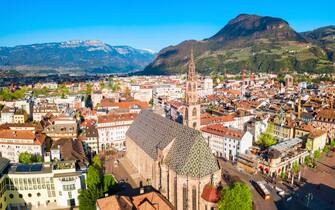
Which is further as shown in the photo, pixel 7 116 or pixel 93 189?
pixel 7 116

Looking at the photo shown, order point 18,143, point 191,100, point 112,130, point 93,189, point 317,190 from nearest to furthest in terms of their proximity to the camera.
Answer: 1. point 93,189
2. point 191,100
3. point 317,190
4. point 18,143
5. point 112,130

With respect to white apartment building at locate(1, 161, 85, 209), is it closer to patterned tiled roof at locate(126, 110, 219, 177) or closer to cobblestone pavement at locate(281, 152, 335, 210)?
patterned tiled roof at locate(126, 110, 219, 177)

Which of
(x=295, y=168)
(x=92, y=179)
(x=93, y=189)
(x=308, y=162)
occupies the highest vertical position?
(x=92, y=179)

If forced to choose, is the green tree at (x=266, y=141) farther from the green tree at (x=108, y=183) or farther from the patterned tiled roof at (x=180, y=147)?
the green tree at (x=108, y=183)

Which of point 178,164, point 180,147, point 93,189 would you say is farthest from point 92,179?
point 180,147

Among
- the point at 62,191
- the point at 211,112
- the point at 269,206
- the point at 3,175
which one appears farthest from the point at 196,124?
the point at 211,112

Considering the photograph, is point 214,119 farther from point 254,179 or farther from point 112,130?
point 112,130
